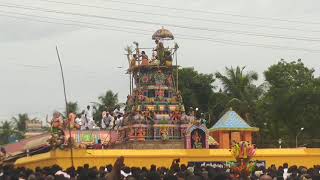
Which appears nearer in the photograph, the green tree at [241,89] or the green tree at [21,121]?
the green tree at [241,89]

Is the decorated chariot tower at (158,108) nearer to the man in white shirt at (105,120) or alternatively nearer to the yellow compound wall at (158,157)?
the man in white shirt at (105,120)

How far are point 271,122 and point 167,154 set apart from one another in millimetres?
27910

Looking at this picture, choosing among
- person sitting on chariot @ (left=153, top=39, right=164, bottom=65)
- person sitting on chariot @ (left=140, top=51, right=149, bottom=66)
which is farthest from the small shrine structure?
person sitting on chariot @ (left=140, top=51, right=149, bottom=66)

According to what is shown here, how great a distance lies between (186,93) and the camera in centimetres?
6906

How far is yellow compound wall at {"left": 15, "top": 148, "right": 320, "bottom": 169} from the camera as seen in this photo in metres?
27.7

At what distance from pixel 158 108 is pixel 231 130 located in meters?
4.40

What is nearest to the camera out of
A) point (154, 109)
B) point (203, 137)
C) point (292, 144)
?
point (203, 137)

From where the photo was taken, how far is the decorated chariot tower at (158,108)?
38062 mm

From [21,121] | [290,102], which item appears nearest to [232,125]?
[290,102]

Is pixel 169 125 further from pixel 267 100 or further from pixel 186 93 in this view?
pixel 186 93

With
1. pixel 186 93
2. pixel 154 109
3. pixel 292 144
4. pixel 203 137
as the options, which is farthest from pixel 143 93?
pixel 186 93

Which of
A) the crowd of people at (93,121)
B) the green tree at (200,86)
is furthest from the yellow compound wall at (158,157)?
the green tree at (200,86)

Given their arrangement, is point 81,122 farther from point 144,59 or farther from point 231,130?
point 231,130

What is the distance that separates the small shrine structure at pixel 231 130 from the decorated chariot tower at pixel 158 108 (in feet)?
5.19
